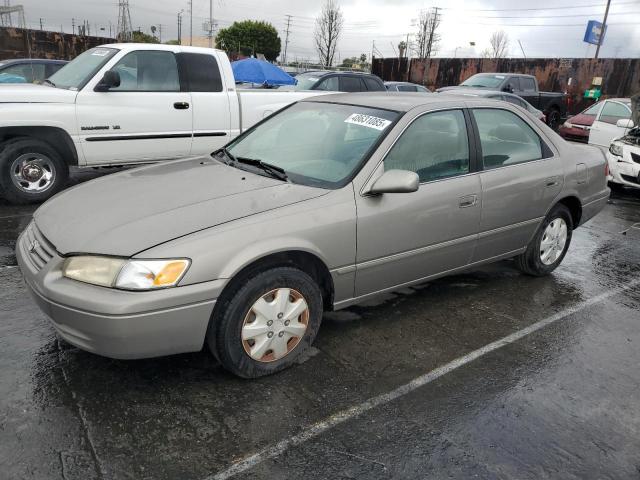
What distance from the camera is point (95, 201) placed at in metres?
3.13

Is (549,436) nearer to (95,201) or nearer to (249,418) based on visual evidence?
(249,418)

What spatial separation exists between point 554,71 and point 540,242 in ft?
66.4

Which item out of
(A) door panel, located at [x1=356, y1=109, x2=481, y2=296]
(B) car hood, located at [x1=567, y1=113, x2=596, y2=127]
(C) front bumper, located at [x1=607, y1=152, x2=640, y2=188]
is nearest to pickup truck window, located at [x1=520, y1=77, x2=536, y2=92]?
(B) car hood, located at [x1=567, y1=113, x2=596, y2=127]

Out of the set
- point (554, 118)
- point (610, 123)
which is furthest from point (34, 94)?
point (554, 118)

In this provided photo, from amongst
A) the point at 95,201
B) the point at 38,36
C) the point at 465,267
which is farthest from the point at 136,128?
the point at 38,36

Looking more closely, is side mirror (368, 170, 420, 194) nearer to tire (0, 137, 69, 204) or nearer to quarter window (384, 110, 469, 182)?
quarter window (384, 110, 469, 182)

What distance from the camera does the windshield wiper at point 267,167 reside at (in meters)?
3.35

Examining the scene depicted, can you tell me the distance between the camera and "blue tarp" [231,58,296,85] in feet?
42.6

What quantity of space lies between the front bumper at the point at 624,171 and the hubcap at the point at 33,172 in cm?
813

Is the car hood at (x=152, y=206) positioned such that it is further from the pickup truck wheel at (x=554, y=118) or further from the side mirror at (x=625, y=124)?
the pickup truck wheel at (x=554, y=118)

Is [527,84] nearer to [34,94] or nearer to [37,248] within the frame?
[34,94]

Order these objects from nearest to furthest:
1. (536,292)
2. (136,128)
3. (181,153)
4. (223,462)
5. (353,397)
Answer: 1. (223,462)
2. (353,397)
3. (536,292)
4. (136,128)
5. (181,153)

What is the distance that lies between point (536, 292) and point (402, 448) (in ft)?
8.33

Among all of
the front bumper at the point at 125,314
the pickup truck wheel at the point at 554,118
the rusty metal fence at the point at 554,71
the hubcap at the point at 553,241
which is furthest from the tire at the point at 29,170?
the rusty metal fence at the point at 554,71
